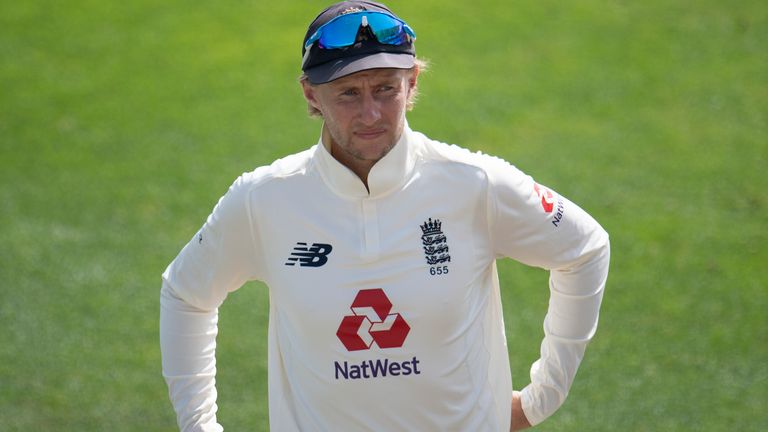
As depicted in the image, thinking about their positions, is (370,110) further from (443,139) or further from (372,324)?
(443,139)

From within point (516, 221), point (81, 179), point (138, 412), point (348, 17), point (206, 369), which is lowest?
point (138, 412)

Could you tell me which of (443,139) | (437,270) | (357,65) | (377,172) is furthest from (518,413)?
(443,139)

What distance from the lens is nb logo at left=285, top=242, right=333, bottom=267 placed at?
3000mm

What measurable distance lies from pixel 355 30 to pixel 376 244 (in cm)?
56

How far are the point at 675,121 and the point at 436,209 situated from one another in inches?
208

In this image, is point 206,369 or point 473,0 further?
point 473,0

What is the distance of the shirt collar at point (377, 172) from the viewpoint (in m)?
2.96

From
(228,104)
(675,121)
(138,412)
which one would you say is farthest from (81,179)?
(675,121)

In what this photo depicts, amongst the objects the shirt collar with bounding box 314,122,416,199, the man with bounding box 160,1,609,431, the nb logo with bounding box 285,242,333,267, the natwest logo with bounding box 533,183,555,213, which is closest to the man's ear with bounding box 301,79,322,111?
the man with bounding box 160,1,609,431

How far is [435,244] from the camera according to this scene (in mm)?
2982

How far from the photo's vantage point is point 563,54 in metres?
8.59

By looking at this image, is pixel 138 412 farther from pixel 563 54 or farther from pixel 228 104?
pixel 563 54

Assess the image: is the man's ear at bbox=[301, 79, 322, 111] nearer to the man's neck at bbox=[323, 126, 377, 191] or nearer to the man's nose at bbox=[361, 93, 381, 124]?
the man's neck at bbox=[323, 126, 377, 191]

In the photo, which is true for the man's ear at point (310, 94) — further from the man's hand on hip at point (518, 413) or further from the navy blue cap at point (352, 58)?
the man's hand on hip at point (518, 413)
